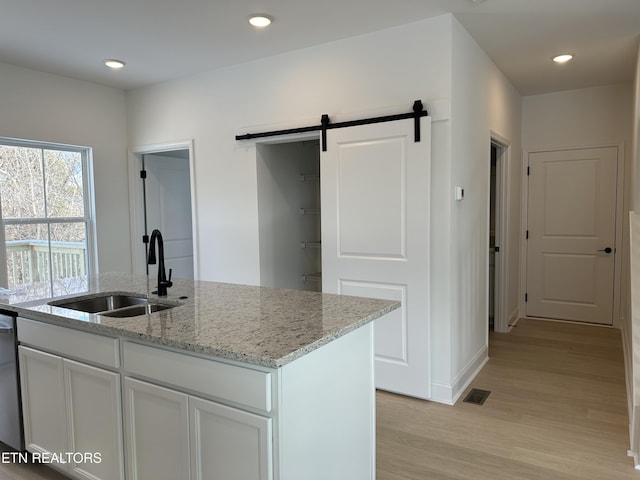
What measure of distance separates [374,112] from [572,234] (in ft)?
10.9

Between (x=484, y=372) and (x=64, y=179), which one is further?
(x=64, y=179)

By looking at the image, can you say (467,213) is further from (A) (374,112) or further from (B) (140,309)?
(B) (140,309)

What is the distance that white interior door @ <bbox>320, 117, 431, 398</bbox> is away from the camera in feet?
10.2

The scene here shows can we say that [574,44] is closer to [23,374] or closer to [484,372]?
[484,372]

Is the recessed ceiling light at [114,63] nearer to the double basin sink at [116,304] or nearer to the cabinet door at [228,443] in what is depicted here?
the double basin sink at [116,304]

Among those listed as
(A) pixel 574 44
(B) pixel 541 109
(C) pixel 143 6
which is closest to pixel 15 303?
(C) pixel 143 6

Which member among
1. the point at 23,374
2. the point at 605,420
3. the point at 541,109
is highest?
the point at 541,109

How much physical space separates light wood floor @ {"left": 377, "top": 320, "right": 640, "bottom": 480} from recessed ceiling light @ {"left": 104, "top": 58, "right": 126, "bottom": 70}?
352cm

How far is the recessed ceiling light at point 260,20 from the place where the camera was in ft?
9.78

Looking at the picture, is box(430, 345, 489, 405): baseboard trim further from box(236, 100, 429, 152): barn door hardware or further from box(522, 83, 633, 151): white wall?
box(522, 83, 633, 151): white wall

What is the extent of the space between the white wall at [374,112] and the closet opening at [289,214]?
103 millimetres

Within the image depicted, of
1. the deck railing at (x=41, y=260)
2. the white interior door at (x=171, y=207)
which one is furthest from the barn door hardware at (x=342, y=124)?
the deck railing at (x=41, y=260)

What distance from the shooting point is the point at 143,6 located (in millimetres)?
2803

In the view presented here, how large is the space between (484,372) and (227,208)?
2698mm
